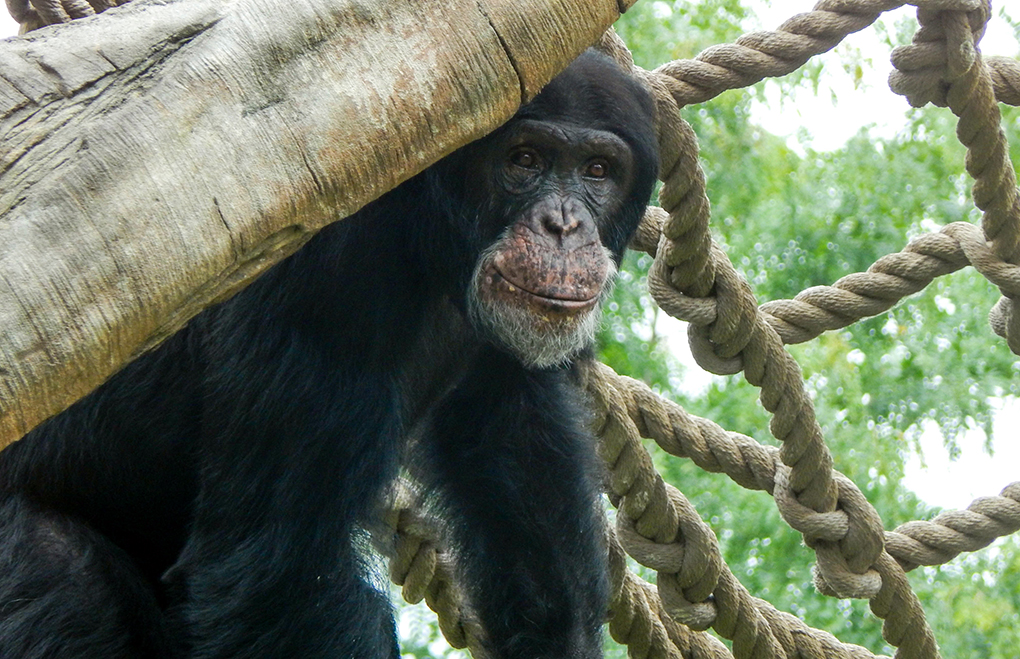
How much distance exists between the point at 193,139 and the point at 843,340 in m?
10.2

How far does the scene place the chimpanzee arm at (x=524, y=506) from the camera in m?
3.68

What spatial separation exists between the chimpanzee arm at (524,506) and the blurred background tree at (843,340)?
4.38 m

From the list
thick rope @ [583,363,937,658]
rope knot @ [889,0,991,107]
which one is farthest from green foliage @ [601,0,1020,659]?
rope knot @ [889,0,991,107]

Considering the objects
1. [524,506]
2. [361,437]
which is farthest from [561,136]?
[524,506]

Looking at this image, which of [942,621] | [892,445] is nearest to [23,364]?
[942,621]

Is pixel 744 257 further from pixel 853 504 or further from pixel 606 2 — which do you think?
pixel 606 2

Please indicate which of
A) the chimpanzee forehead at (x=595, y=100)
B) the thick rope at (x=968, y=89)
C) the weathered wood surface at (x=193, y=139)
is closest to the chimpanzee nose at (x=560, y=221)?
the chimpanzee forehead at (x=595, y=100)

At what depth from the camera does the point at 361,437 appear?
3.02 metres

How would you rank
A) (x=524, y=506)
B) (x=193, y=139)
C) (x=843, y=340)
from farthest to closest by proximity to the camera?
(x=843, y=340)
(x=524, y=506)
(x=193, y=139)

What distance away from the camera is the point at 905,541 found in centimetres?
419

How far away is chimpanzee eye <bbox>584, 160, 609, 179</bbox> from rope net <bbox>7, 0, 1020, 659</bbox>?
7.5 inches

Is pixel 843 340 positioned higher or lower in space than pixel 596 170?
lower

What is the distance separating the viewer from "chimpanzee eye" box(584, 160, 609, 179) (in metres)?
3.49

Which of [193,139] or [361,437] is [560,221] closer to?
[361,437]
